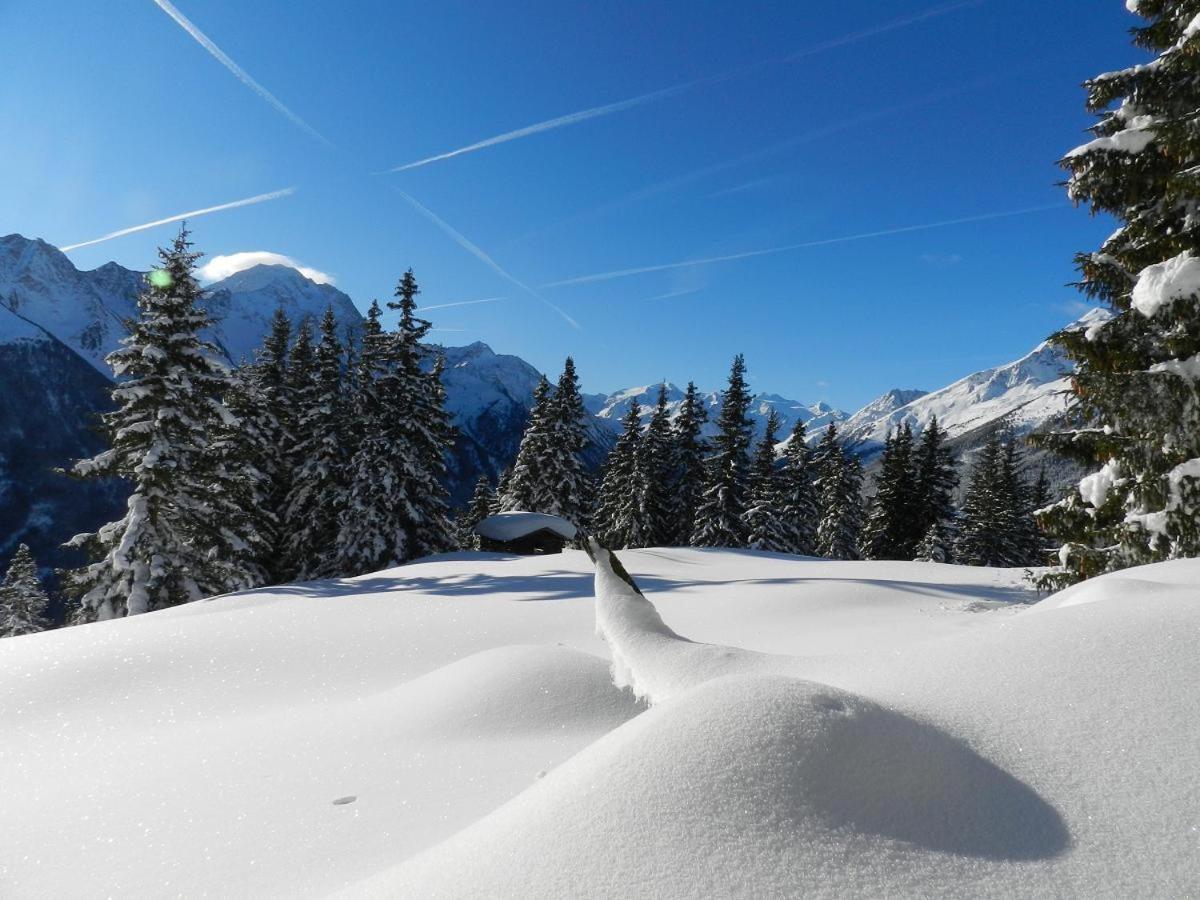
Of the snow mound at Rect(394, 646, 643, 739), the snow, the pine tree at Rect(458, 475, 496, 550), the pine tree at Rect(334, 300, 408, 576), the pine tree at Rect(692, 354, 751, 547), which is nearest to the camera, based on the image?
the snow mound at Rect(394, 646, 643, 739)

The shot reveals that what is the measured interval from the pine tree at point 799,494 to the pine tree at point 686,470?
502 cm

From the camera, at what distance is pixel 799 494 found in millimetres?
35312

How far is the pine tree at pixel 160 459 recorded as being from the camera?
607 inches

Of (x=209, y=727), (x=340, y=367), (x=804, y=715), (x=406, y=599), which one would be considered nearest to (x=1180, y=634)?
(x=804, y=715)

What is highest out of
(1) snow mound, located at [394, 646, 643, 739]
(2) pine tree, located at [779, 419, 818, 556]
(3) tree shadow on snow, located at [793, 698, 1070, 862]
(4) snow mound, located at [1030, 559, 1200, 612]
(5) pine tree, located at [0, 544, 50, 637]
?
(2) pine tree, located at [779, 419, 818, 556]

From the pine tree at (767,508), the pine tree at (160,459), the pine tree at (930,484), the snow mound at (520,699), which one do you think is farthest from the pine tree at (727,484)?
the snow mound at (520,699)

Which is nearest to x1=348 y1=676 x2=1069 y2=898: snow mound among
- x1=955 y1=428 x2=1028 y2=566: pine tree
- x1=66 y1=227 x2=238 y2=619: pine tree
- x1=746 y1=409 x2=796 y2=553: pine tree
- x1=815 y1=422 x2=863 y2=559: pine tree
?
x1=66 y1=227 x2=238 y2=619: pine tree

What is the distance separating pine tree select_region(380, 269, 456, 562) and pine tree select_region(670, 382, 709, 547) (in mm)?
14532

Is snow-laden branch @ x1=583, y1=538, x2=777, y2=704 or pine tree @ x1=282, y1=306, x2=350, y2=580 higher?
pine tree @ x1=282, y1=306, x2=350, y2=580

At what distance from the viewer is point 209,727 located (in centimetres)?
519

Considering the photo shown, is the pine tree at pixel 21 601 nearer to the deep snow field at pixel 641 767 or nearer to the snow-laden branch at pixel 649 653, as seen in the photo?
the deep snow field at pixel 641 767

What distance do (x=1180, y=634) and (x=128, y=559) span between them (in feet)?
64.0

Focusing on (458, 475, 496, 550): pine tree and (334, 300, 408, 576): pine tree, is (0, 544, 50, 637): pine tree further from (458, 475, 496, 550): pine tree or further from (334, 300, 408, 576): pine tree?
(458, 475, 496, 550): pine tree

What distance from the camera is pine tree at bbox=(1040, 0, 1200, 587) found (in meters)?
7.04
